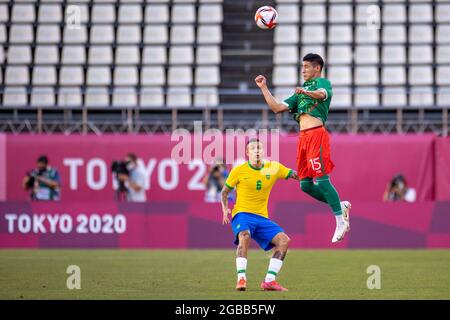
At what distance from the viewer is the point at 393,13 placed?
29.2 m

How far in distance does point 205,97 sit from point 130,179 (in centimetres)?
366

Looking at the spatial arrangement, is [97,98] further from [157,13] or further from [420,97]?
[420,97]

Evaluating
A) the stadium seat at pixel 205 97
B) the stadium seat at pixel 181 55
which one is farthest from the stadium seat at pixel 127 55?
the stadium seat at pixel 205 97

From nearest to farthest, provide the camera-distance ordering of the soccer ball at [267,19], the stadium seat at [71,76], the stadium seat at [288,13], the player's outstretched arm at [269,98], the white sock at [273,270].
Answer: the player's outstretched arm at [269,98]
the white sock at [273,270]
the soccer ball at [267,19]
the stadium seat at [71,76]
the stadium seat at [288,13]

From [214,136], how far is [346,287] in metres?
11.4

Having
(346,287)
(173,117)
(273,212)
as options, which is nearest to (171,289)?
(346,287)

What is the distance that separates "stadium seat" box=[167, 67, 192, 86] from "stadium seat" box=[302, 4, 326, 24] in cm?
362

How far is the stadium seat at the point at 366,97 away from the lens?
27156mm

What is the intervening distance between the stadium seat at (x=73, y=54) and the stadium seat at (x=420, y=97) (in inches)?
346

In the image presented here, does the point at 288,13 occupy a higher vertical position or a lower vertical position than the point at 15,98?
higher

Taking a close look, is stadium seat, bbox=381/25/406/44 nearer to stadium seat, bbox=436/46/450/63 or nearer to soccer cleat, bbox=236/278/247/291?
stadium seat, bbox=436/46/450/63

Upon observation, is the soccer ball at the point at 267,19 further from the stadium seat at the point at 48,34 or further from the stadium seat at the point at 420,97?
the stadium seat at the point at 48,34

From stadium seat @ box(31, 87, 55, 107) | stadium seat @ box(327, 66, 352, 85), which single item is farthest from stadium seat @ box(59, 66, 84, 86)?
stadium seat @ box(327, 66, 352, 85)

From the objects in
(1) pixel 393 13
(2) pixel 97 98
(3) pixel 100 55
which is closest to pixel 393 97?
(1) pixel 393 13
